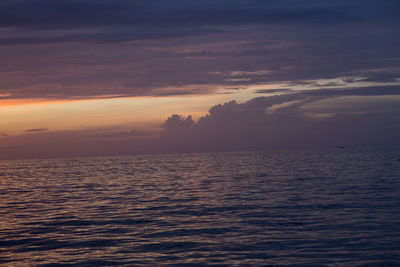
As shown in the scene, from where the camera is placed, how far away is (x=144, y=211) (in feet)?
125

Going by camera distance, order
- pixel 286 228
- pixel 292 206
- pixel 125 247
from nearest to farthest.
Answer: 1. pixel 125 247
2. pixel 286 228
3. pixel 292 206

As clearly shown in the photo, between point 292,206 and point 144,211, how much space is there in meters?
13.3

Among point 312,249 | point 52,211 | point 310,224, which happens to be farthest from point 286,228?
point 52,211

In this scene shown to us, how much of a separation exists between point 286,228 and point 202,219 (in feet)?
24.0

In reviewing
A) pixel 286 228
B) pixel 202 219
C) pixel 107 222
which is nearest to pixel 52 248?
pixel 107 222

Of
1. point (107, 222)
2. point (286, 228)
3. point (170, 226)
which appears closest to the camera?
point (286, 228)

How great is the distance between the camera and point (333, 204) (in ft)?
126

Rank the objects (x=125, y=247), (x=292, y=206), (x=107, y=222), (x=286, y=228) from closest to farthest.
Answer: (x=125, y=247) → (x=286, y=228) → (x=107, y=222) → (x=292, y=206)

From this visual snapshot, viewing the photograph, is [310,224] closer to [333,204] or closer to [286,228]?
[286,228]

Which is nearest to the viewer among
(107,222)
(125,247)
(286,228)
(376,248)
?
(376,248)

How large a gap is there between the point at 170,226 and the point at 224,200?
14281mm

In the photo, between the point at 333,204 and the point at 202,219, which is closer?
the point at 202,219

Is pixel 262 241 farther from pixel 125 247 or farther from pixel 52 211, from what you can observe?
pixel 52 211

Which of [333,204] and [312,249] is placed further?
[333,204]
